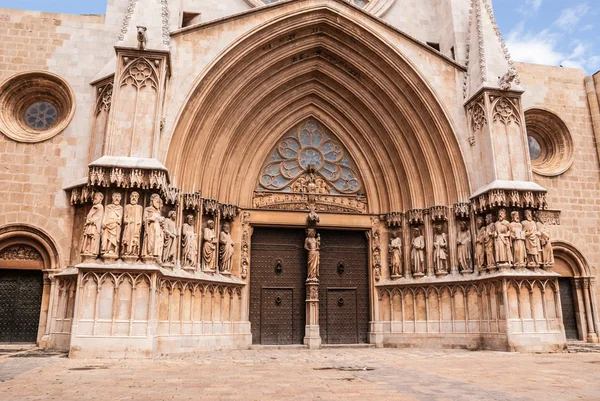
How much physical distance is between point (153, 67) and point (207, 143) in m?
2.51

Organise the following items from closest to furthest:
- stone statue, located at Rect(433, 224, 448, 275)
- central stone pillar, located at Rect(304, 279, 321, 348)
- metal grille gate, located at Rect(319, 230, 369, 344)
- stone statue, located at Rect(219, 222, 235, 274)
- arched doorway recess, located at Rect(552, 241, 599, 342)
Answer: stone statue, located at Rect(219, 222, 235, 274), stone statue, located at Rect(433, 224, 448, 275), central stone pillar, located at Rect(304, 279, 321, 348), metal grille gate, located at Rect(319, 230, 369, 344), arched doorway recess, located at Rect(552, 241, 599, 342)

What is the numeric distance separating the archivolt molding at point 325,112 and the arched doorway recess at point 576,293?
443 centimetres

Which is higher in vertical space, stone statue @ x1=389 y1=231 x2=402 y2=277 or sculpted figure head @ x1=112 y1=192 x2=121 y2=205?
sculpted figure head @ x1=112 y1=192 x2=121 y2=205

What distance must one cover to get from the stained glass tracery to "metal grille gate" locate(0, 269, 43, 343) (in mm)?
6400

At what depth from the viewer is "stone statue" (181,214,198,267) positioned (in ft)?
38.9

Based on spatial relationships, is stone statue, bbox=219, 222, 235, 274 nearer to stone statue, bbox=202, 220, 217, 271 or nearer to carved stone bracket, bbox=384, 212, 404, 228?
stone statue, bbox=202, 220, 217, 271

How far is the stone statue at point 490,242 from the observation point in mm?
12031

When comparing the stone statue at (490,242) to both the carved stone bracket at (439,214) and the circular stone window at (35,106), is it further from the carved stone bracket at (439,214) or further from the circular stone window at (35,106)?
the circular stone window at (35,106)

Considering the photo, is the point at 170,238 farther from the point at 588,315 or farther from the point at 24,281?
the point at 588,315

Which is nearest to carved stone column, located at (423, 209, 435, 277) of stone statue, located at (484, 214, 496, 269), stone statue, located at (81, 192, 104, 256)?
stone statue, located at (484, 214, 496, 269)

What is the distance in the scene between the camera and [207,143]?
13141mm

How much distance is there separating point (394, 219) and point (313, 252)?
8.33 ft

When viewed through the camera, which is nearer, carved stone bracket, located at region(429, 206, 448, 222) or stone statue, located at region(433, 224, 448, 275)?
stone statue, located at region(433, 224, 448, 275)

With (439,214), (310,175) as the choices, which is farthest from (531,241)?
(310,175)
